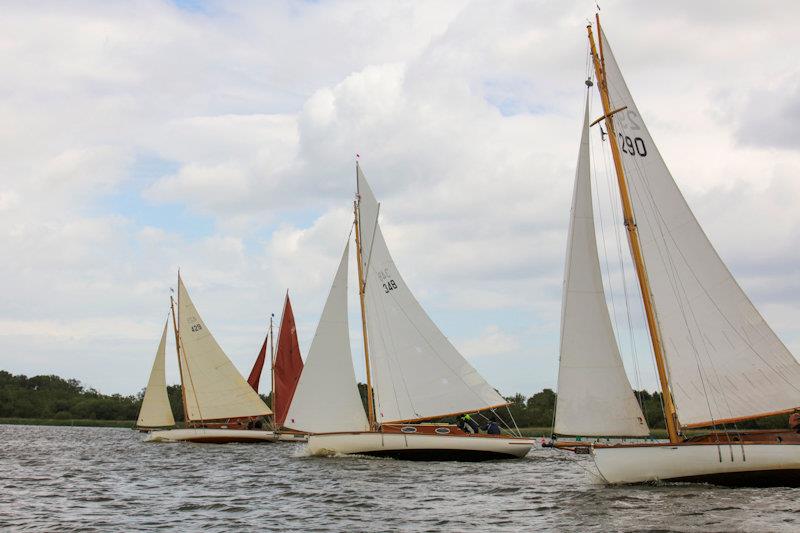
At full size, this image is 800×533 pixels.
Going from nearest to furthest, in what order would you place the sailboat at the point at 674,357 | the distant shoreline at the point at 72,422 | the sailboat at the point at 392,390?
the sailboat at the point at 674,357 → the sailboat at the point at 392,390 → the distant shoreline at the point at 72,422

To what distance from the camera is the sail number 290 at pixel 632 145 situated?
2709 cm

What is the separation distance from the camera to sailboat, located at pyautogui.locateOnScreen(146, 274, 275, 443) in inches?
2441

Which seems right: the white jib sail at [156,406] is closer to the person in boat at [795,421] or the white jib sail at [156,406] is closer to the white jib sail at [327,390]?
the white jib sail at [327,390]

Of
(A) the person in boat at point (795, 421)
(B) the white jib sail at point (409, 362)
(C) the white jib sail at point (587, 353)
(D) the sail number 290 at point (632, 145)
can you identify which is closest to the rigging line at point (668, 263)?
(D) the sail number 290 at point (632, 145)

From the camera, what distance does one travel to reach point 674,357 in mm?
26094

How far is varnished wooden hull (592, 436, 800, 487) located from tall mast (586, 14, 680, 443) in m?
1.01

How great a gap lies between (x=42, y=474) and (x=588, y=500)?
22.4 meters

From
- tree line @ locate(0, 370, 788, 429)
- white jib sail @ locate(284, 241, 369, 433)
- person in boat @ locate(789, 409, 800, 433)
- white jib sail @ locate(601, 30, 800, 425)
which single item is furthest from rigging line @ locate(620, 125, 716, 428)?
tree line @ locate(0, 370, 788, 429)

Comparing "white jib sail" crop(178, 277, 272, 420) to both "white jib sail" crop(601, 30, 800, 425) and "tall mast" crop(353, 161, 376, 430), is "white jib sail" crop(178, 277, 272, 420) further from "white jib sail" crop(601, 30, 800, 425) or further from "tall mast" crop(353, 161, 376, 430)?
"white jib sail" crop(601, 30, 800, 425)

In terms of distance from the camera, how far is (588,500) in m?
24.0

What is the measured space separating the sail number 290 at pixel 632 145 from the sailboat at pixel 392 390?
1549cm

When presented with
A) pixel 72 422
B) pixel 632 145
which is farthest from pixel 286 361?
pixel 72 422

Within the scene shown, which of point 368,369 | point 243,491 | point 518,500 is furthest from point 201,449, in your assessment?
A: point 518,500

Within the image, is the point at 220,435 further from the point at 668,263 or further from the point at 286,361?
the point at 668,263
